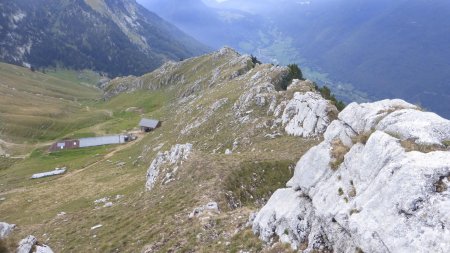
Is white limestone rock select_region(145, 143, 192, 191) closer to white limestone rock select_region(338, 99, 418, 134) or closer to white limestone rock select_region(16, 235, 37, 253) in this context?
white limestone rock select_region(16, 235, 37, 253)

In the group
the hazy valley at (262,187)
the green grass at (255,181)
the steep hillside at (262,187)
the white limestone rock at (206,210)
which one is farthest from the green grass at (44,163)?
the white limestone rock at (206,210)

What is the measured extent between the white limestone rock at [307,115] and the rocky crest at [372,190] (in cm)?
2402

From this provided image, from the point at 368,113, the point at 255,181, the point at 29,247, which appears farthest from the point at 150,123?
the point at 368,113

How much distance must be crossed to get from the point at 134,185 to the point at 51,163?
62.9 m

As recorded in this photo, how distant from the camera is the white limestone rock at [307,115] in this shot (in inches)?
2100

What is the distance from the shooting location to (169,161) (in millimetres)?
59312

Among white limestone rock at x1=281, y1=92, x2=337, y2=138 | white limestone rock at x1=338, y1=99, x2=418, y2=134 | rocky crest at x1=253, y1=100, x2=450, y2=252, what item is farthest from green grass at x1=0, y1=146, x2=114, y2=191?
white limestone rock at x1=338, y1=99, x2=418, y2=134

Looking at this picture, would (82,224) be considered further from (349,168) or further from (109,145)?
(109,145)

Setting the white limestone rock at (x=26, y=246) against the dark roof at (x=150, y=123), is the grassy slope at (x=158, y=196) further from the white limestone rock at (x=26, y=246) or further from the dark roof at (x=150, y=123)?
the dark roof at (x=150, y=123)

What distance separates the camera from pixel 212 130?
255ft

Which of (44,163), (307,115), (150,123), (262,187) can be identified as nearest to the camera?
(262,187)

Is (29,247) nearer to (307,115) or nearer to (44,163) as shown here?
(307,115)

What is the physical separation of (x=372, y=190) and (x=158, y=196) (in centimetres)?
3106

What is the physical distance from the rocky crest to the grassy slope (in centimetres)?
472
